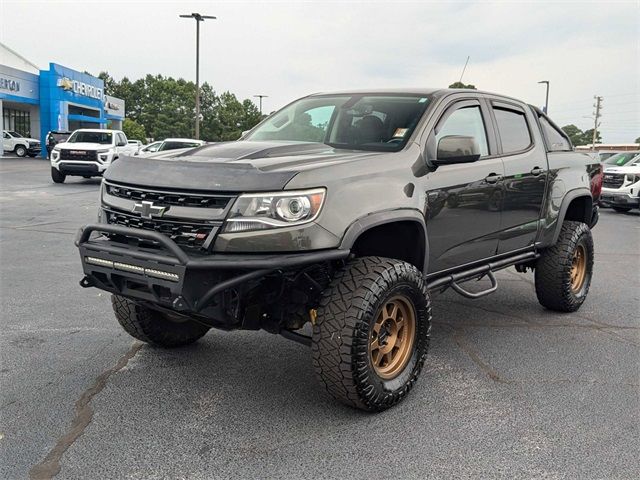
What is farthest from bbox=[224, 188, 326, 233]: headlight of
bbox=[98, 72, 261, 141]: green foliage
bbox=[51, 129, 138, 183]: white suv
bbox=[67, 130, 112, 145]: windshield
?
bbox=[98, 72, 261, 141]: green foliage

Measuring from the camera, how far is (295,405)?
3.63m

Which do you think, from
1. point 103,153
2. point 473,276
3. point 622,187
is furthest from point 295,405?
point 103,153

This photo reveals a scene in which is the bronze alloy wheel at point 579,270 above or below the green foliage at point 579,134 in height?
below

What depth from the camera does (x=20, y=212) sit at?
12.4 m

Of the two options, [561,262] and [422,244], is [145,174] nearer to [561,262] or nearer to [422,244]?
[422,244]

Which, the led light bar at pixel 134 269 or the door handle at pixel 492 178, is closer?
the led light bar at pixel 134 269

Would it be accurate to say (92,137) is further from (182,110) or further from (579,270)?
(182,110)

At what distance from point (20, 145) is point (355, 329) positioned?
4185 centimetres

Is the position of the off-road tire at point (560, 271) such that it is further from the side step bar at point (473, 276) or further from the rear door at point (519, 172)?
the rear door at point (519, 172)

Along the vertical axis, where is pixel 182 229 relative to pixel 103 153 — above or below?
below

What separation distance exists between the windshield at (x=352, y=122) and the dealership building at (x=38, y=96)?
38.6m

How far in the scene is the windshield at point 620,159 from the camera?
1970cm

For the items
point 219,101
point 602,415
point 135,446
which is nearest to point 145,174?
point 135,446

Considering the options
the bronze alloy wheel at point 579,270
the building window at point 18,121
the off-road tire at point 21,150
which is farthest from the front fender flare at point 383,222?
the building window at point 18,121
